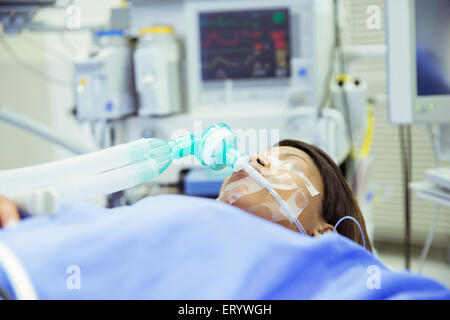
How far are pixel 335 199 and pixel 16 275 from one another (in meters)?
0.43

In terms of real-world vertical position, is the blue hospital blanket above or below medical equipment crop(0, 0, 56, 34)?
below

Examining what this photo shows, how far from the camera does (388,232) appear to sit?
1956mm

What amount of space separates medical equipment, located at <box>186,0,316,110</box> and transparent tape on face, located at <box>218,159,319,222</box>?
65 centimetres

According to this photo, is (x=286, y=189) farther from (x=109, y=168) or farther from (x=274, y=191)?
(x=109, y=168)

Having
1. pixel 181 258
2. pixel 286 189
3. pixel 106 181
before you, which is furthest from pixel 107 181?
pixel 286 189

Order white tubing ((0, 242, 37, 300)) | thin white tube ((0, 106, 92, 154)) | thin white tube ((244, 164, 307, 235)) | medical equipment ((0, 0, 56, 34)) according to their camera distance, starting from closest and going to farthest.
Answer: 1. white tubing ((0, 242, 37, 300))
2. thin white tube ((244, 164, 307, 235))
3. thin white tube ((0, 106, 92, 154))
4. medical equipment ((0, 0, 56, 34))

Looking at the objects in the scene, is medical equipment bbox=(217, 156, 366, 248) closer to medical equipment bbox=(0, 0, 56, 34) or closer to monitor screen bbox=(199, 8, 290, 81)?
monitor screen bbox=(199, 8, 290, 81)

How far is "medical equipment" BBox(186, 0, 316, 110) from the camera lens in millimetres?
1292

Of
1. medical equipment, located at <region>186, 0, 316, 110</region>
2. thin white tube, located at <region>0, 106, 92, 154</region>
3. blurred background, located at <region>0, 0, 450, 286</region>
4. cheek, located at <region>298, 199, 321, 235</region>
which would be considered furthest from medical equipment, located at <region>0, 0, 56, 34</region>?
cheek, located at <region>298, 199, 321, 235</region>

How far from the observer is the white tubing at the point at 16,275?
40 cm

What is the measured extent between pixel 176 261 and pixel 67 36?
6.27ft

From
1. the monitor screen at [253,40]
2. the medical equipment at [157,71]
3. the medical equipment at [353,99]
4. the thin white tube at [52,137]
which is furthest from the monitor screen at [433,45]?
the thin white tube at [52,137]

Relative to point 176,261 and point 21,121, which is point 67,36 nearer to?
point 21,121

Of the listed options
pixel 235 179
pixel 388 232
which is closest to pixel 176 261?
pixel 235 179
